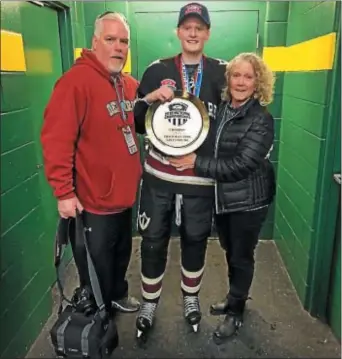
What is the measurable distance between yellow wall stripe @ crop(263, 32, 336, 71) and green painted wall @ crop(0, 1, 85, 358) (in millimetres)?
1358

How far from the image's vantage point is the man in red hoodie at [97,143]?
1553 mm

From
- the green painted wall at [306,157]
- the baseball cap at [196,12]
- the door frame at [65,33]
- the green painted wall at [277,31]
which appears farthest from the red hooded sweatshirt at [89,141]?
the green painted wall at [277,31]

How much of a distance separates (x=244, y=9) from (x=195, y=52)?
1.12 m

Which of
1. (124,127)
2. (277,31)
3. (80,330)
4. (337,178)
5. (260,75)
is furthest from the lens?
(277,31)

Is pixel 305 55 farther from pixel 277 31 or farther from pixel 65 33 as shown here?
pixel 65 33

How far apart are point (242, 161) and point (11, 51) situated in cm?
100

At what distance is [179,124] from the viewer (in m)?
1.66

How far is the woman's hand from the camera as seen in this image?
5.47ft

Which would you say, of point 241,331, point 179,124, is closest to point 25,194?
Answer: point 179,124

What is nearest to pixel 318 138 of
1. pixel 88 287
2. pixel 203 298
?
pixel 203 298

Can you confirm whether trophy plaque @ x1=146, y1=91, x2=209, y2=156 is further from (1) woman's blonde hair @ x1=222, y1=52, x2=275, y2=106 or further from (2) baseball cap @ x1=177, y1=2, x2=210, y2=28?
(2) baseball cap @ x1=177, y1=2, x2=210, y2=28

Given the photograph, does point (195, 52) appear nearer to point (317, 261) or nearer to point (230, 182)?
point (230, 182)

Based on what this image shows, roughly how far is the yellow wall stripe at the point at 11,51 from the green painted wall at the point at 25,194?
28mm

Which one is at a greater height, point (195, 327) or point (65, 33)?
point (65, 33)
